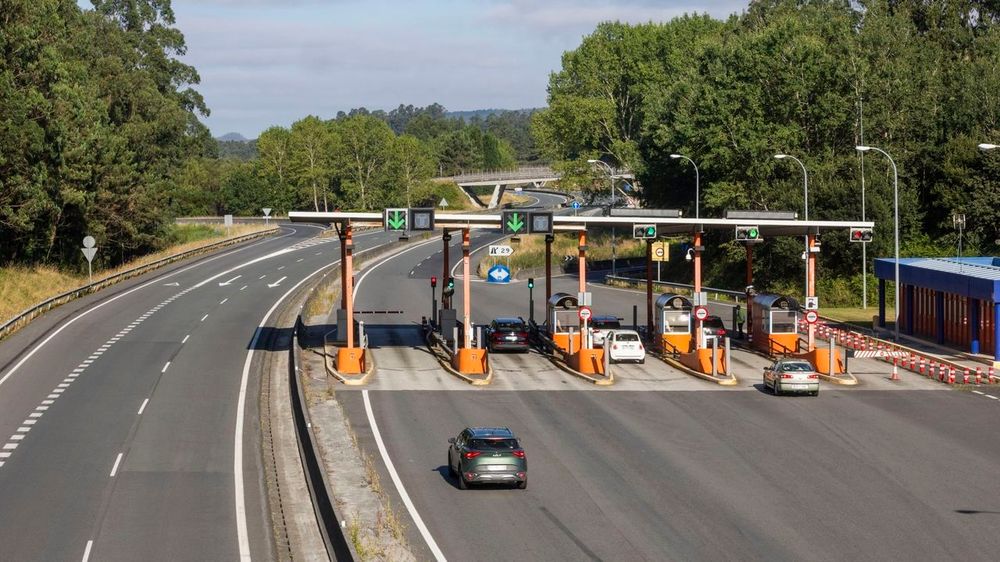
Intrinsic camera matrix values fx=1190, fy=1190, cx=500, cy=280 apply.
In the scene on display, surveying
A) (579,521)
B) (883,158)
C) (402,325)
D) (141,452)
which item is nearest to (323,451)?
(141,452)

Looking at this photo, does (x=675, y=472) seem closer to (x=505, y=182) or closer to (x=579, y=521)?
(x=579, y=521)

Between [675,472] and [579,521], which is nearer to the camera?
[579,521]

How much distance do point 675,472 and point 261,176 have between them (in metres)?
157

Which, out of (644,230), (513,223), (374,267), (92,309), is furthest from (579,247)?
(374,267)

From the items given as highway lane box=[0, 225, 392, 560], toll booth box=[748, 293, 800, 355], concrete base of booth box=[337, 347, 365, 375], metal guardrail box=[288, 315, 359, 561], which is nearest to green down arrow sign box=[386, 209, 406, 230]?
concrete base of booth box=[337, 347, 365, 375]

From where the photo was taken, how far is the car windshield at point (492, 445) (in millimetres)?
30391

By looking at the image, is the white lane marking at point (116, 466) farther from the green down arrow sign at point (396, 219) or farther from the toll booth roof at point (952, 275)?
the toll booth roof at point (952, 275)

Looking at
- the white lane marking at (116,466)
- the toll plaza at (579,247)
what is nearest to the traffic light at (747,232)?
the toll plaza at (579,247)

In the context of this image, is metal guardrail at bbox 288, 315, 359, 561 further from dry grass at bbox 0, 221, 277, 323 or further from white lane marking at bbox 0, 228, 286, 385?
dry grass at bbox 0, 221, 277, 323

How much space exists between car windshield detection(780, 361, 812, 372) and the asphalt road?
45.9 inches

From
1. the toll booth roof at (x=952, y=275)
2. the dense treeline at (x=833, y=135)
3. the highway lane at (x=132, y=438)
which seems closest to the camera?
the highway lane at (x=132, y=438)

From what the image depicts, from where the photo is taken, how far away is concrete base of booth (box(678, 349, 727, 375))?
5081cm

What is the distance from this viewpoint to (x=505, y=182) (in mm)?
194625

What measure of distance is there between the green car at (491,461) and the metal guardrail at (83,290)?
32267mm
